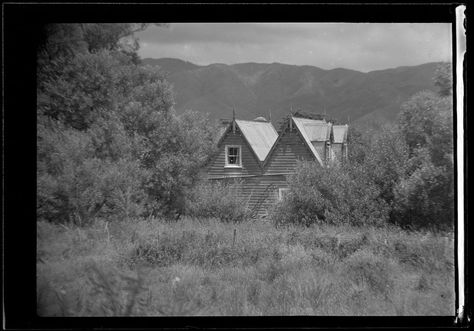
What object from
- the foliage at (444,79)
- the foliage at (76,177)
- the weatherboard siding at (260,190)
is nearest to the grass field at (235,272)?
the foliage at (76,177)

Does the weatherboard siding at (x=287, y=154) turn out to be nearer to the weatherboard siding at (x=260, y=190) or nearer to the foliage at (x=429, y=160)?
the weatherboard siding at (x=260, y=190)

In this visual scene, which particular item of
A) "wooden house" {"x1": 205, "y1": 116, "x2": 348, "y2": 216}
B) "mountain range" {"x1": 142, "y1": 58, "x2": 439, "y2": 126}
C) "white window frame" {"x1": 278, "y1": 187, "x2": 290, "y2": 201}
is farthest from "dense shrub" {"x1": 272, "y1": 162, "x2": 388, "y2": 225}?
"mountain range" {"x1": 142, "y1": 58, "x2": 439, "y2": 126}

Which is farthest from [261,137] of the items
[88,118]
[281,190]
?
[88,118]

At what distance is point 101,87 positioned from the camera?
3.46m

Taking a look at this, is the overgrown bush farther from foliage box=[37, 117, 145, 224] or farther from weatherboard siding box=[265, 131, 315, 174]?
foliage box=[37, 117, 145, 224]

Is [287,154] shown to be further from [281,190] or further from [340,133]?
[340,133]

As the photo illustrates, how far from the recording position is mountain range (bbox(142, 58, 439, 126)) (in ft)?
14.0

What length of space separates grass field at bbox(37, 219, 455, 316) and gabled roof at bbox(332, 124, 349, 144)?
1.88m

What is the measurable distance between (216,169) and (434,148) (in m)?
4.29

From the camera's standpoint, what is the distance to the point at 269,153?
7.80m
